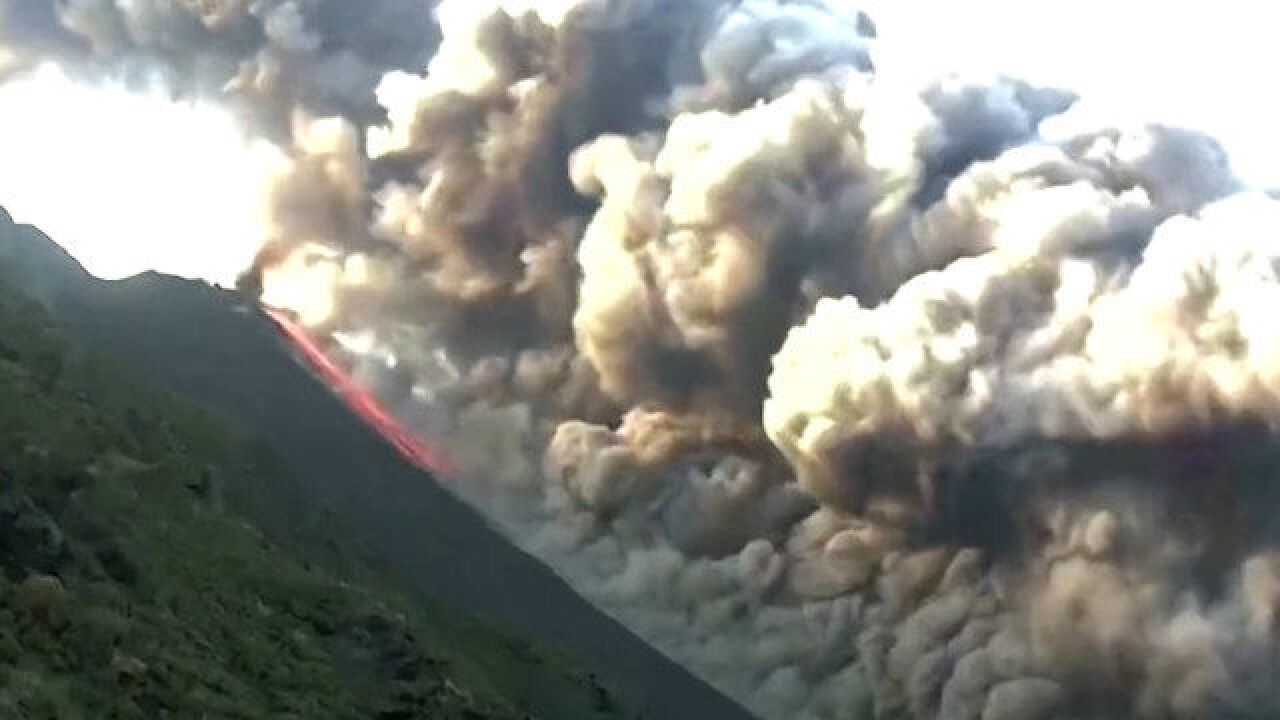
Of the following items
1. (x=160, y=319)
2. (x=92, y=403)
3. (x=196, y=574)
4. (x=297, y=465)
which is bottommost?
(x=196, y=574)

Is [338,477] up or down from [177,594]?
up

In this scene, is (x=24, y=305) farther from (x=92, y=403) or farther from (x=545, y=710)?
(x=545, y=710)

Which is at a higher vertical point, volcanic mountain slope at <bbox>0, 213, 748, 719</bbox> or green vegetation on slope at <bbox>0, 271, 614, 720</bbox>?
volcanic mountain slope at <bbox>0, 213, 748, 719</bbox>

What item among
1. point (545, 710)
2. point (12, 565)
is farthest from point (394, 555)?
point (12, 565)

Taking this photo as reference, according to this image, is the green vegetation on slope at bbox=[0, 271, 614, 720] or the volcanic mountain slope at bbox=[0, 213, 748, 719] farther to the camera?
the volcanic mountain slope at bbox=[0, 213, 748, 719]
